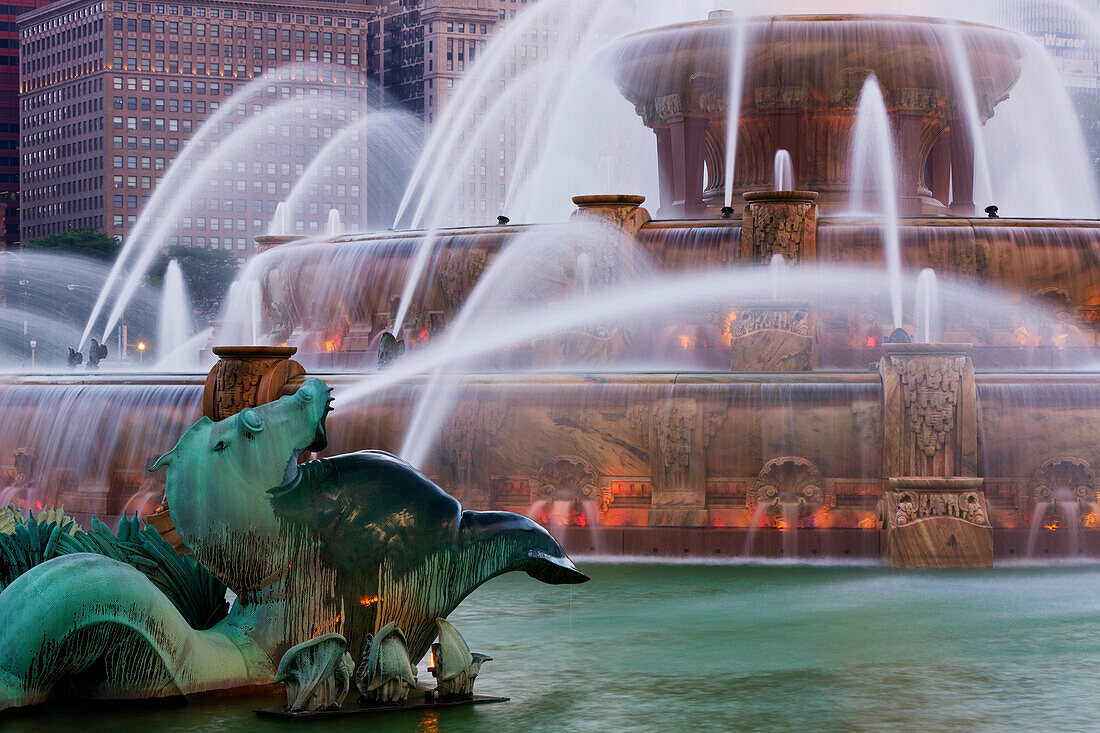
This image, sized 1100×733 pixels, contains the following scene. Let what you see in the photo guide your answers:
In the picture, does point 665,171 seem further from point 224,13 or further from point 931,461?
point 224,13

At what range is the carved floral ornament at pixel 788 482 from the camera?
17.8 meters

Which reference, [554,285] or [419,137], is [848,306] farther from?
[419,137]

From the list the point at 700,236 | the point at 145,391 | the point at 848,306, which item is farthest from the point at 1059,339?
the point at 145,391

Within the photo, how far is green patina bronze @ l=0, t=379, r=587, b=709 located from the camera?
9.66 meters

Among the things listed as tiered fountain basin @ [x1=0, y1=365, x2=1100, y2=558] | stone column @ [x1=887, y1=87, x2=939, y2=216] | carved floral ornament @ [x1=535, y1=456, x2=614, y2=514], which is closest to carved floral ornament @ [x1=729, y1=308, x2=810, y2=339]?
tiered fountain basin @ [x1=0, y1=365, x2=1100, y2=558]

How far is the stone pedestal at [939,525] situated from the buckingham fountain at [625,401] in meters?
0.03

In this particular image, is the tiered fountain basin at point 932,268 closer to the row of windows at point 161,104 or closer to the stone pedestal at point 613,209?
the stone pedestal at point 613,209

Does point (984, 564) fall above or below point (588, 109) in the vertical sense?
below

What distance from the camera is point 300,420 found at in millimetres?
10156

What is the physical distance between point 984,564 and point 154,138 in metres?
157

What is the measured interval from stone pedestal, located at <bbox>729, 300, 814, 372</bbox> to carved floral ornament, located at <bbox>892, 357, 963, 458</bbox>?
4.60 meters

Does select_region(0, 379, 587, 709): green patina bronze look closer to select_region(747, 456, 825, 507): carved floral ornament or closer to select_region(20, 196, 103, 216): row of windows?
select_region(747, 456, 825, 507): carved floral ornament

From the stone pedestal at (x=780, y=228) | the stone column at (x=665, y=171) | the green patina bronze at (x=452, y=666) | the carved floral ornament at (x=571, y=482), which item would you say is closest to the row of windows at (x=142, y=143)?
the stone column at (x=665, y=171)

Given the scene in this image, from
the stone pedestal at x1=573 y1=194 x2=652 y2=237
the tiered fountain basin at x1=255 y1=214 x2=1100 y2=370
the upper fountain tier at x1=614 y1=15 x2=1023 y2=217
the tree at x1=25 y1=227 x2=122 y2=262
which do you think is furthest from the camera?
the tree at x1=25 y1=227 x2=122 y2=262
